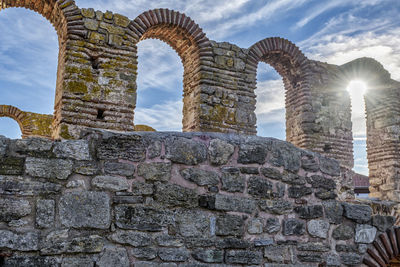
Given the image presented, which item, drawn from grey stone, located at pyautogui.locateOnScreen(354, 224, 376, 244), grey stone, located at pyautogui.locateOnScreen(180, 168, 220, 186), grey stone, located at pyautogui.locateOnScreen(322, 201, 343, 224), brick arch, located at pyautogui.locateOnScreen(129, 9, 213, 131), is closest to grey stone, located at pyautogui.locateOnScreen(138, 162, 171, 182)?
grey stone, located at pyautogui.locateOnScreen(180, 168, 220, 186)

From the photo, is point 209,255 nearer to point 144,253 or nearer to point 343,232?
point 144,253

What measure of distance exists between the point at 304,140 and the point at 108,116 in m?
4.55

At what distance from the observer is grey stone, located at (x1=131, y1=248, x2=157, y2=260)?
2723 mm

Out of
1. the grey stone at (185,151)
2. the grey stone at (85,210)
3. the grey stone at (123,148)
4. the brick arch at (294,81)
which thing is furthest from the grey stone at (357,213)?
the brick arch at (294,81)

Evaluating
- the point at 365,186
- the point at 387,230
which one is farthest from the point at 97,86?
the point at 365,186

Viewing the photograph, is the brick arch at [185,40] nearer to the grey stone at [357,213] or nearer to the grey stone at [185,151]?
the grey stone at [357,213]

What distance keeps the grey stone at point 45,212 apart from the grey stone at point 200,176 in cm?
98

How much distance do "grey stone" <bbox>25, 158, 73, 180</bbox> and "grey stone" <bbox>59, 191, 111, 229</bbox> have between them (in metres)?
0.16

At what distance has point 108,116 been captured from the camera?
20.1 ft

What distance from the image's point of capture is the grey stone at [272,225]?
10.5 feet

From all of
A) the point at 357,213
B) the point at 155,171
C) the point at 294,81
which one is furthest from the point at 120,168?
the point at 294,81

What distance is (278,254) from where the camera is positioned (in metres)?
Answer: 3.17

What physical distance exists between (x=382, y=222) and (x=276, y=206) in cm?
123

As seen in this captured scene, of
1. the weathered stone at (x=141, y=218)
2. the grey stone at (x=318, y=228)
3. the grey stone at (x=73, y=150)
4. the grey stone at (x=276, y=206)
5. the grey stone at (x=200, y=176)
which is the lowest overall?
the grey stone at (x=318, y=228)
